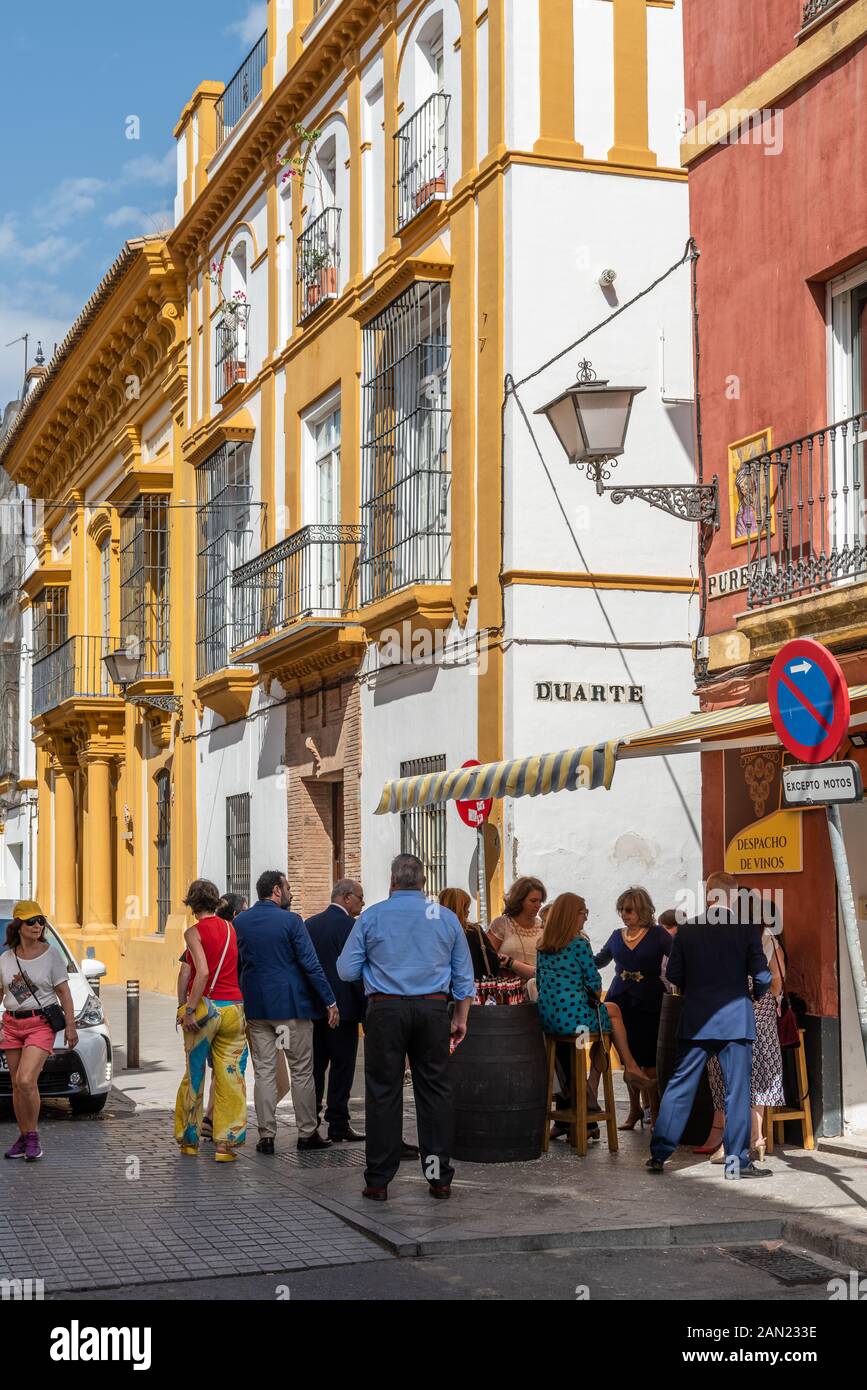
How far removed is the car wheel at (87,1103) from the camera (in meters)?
13.0

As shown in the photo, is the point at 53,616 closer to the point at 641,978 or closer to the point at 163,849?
the point at 163,849

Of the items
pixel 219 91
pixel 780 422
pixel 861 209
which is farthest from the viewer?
pixel 219 91

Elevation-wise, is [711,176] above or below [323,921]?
above

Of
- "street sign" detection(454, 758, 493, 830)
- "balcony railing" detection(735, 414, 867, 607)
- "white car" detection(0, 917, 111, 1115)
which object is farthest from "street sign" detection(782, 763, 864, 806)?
"street sign" detection(454, 758, 493, 830)

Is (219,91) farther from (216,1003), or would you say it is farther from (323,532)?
(216,1003)

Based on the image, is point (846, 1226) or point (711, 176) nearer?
point (846, 1226)

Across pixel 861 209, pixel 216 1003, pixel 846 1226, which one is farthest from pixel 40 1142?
pixel 861 209

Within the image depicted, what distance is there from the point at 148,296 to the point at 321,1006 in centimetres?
1705

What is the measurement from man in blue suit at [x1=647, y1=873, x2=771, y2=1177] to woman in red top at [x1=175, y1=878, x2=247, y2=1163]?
8.47 ft

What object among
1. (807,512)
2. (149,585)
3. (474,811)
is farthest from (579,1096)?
(149,585)

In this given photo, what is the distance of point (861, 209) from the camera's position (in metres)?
10.6

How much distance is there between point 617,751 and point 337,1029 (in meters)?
2.63

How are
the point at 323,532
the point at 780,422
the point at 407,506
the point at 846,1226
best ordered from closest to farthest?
the point at 846,1226, the point at 780,422, the point at 407,506, the point at 323,532

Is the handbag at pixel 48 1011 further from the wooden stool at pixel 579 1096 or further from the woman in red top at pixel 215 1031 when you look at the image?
the wooden stool at pixel 579 1096
